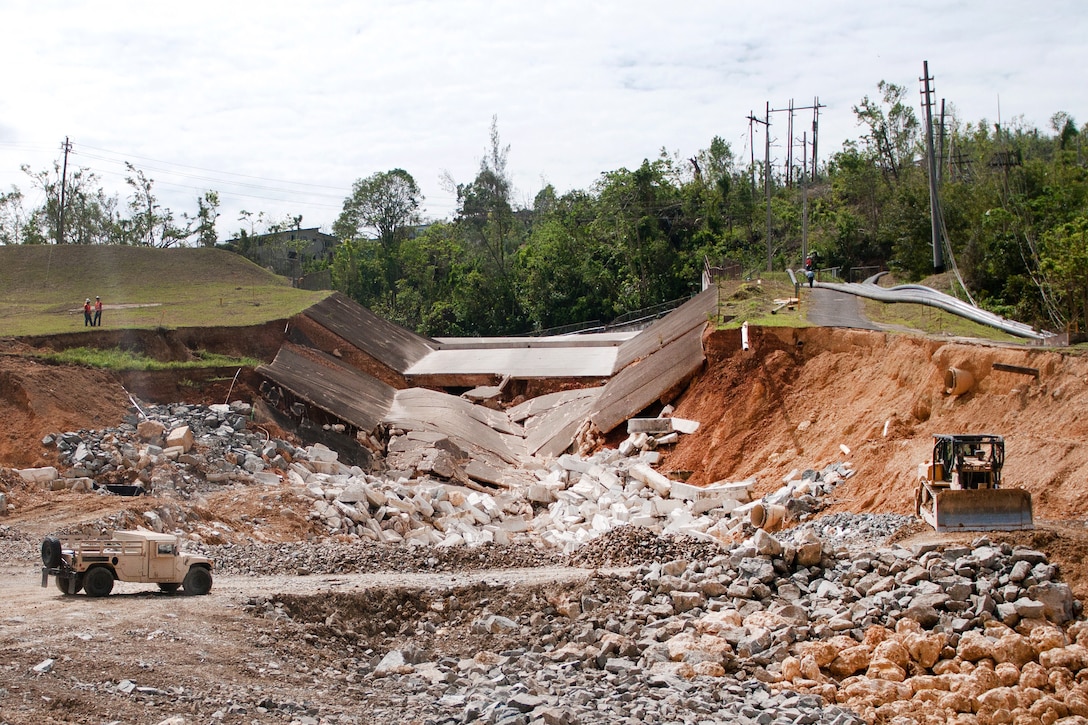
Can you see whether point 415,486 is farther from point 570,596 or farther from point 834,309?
point 834,309

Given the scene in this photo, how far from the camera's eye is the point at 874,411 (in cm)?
2033

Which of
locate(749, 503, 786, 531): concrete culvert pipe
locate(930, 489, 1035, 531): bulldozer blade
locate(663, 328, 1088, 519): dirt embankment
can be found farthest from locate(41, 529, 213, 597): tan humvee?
locate(663, 328, 1088, 519): dirt embankment

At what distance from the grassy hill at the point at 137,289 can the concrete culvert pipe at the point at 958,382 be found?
19626 mm

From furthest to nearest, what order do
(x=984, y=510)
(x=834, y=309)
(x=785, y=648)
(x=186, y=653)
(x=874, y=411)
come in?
1. (x=834, y=309)
2. (x=874, y=411)
3. (x=984, y=510)
4. (x=785, y=648)
5. (x=186, y=653)

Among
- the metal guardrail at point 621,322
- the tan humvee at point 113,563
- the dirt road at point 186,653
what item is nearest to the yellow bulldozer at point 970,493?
the dirt road at point 186,653

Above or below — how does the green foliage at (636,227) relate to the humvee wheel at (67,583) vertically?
above

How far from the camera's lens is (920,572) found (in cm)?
1242

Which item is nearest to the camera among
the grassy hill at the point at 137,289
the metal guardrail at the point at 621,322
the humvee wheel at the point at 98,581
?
the humvee wheel at the point at 98,581

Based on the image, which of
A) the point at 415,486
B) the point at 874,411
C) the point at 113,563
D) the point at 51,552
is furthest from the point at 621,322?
the point at 51,552

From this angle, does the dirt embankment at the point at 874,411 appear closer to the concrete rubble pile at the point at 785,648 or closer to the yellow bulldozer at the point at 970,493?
the yellow bulldozer at the point at 970,493

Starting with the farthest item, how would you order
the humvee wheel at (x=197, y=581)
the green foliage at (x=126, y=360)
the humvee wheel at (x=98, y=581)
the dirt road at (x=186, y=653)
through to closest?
the green foliage at (x=126, y=360)
the humvee wheel at (x=197, y=581)
the humvee wheel at (x=98, y=581)
the dirt road at (x=186, y=653)

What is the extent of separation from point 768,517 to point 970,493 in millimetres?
4955

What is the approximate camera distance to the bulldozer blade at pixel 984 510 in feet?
43.5

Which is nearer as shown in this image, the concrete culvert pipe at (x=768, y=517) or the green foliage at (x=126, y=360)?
the concrete culvert pipe at (x=768, y=517)
